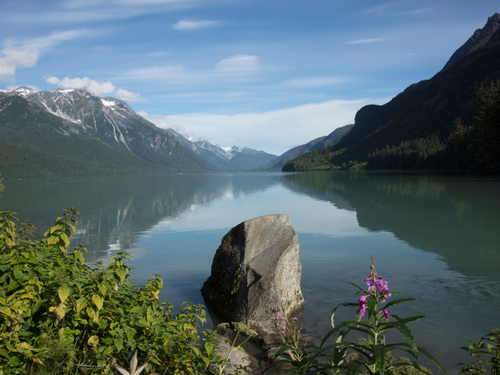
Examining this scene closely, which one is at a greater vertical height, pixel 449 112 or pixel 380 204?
pixel 449 112

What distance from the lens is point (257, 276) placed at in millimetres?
8336

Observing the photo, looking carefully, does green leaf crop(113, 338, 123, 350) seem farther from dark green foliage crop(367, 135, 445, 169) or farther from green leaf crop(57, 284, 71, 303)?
dark green foliage crop(367, 135, 445, 169)

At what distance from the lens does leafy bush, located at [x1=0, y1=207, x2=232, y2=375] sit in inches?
137

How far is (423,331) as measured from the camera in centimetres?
742

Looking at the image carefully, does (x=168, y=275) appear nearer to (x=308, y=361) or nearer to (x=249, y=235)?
(x=249, y=235)

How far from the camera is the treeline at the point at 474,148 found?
61344 mm

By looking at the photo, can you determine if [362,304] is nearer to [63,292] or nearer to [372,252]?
[63,292]

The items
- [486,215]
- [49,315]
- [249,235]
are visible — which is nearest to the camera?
[49,315]

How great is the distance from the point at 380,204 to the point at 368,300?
29.1 m

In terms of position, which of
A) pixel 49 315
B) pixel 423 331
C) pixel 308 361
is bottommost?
pixel 423 331

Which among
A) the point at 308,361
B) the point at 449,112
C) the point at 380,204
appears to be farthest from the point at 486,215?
the point at 449,112

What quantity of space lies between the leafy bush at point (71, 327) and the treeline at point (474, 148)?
72281 millimetres

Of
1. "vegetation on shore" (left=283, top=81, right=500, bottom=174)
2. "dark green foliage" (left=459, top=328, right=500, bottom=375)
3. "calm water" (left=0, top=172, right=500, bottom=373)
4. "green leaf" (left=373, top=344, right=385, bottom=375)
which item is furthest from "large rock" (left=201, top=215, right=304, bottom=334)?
"vegetation on shore" (left=283, top=81, right=500, bottom=174)

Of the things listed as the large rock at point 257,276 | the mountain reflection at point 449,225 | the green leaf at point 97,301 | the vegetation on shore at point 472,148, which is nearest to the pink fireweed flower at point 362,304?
the green leaf at point 97,301
